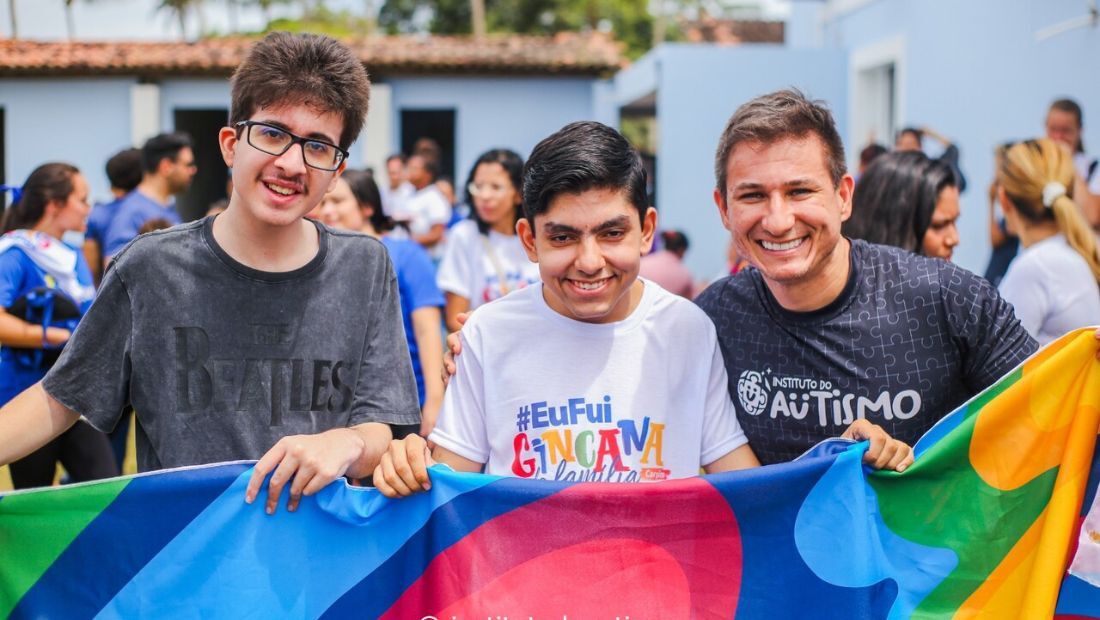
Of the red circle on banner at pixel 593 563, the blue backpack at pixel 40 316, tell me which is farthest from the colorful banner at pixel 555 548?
the blue backpack at pixel 40 316

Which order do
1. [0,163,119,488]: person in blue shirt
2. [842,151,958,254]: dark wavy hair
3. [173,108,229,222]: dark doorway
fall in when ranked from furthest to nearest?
1. [173,108,229,222]: dark doorway
2. [0,163,119,488]: person in blue shirt
3. [842,151,958,254]: dark wavy hair

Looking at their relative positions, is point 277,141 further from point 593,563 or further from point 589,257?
point 593,563

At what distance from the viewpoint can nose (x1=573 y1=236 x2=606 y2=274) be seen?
8.91 ft

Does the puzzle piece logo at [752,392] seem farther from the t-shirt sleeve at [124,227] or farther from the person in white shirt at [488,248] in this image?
the t-shirt sleeve at [124,227]

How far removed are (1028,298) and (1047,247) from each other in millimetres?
246

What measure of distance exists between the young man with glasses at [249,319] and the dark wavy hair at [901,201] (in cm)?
226

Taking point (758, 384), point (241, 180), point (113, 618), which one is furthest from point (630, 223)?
point (113, 618)

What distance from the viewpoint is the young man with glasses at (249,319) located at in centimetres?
263

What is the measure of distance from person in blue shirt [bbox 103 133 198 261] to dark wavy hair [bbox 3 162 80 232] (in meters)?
1.31

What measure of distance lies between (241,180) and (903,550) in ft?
6.00

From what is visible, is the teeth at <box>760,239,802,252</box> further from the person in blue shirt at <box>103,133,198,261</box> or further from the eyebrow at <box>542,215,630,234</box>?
the person in blue shirt at <box>103,133,198,261</box>

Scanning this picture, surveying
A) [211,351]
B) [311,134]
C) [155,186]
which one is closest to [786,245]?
[311,134]

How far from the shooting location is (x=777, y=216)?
2812 millimetres

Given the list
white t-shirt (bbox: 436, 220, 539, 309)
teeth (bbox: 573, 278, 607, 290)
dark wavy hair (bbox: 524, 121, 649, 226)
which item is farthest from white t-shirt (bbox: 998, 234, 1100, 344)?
white t-shirt (bbox: 436, 220, 539, 309)
